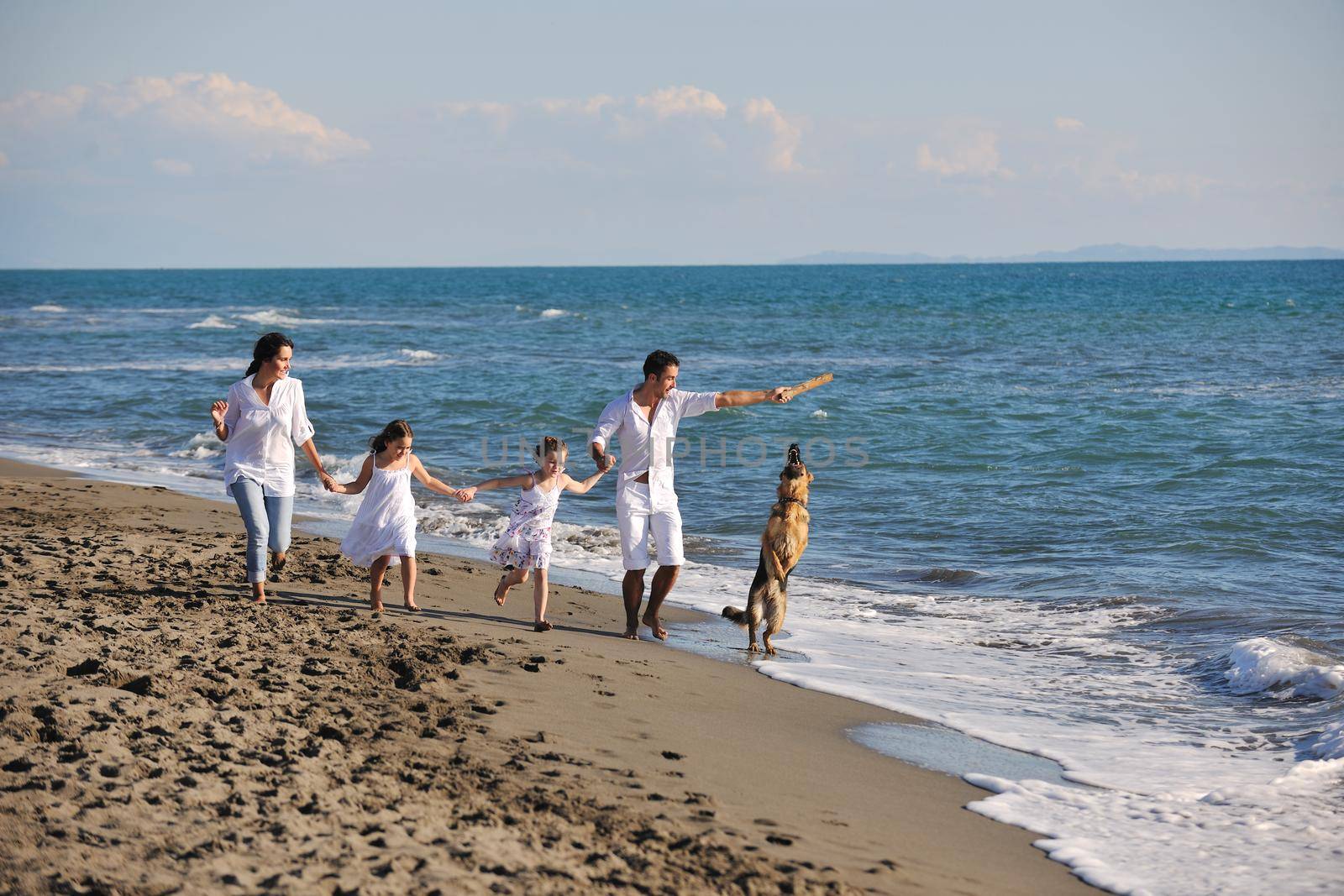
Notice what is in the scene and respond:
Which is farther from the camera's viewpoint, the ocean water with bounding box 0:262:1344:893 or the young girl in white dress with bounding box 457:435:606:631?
the young girl in white dress with bounding box 457:435:606:631

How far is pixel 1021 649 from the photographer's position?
7828mm

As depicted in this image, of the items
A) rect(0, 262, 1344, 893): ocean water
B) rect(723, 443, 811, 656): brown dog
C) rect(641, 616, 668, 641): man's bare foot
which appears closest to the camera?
rect(0, 262, 1344, 893): ocean water

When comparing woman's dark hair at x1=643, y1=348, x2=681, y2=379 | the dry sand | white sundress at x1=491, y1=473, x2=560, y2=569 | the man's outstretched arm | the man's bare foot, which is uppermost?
woman's dark hair at x1=643, y1=348, x2=681, y2=379

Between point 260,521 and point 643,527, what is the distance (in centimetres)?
235

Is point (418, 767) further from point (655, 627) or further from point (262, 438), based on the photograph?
point (655, 627)

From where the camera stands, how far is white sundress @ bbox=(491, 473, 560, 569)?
734 cm

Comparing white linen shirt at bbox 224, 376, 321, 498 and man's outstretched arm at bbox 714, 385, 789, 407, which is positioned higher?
man's outstretched arm at bbox 714, 385, 789, 407

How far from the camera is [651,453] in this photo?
7.16 meters

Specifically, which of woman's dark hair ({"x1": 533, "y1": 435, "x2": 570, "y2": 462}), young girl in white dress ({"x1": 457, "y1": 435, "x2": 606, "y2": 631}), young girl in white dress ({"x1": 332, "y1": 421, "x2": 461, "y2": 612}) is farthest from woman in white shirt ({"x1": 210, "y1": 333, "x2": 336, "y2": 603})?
woman's dark hair ({"x1": 533, "y1": 435, "x2": 570, "y2": 462})

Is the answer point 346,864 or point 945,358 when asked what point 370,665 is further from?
point 945,358

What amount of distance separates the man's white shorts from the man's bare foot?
18.0 inches

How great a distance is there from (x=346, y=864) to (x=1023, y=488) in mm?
11646

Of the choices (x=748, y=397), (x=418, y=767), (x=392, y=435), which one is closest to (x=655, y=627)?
(x=748, y=397)

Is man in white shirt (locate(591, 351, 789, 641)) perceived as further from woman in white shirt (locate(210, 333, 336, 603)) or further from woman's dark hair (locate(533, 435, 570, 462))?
woman in white shirt (locate(210, 333, 336, 603))
